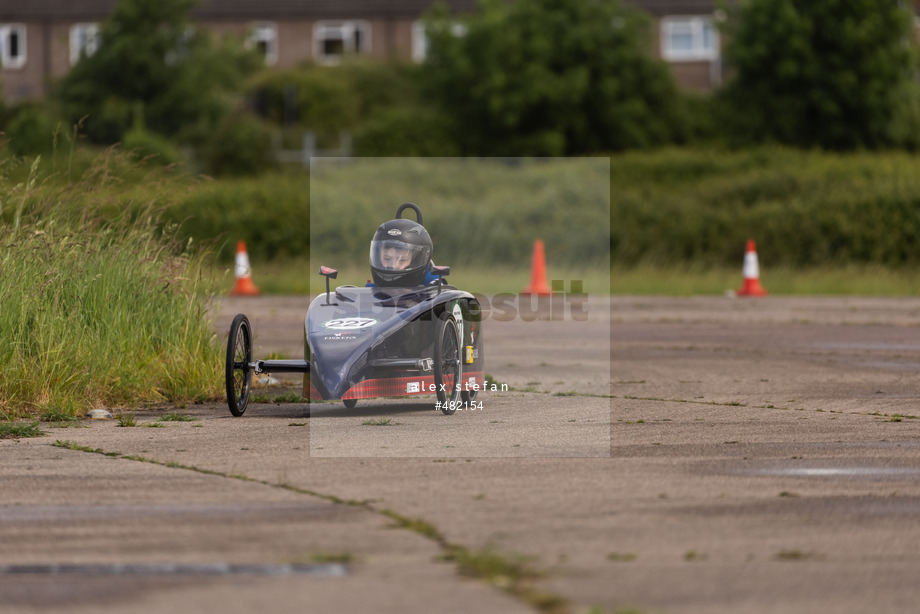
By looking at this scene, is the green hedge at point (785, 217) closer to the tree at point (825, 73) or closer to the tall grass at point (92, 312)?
the tree at point (825, 73)

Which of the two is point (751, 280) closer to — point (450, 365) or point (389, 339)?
point (450, 365)

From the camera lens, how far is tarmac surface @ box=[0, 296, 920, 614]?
5668 millimetres

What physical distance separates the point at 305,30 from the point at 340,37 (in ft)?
4.84

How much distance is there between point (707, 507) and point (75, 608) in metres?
3.04

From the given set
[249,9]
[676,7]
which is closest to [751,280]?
[676,7]

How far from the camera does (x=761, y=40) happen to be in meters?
45.1

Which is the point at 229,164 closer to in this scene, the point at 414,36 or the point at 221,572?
the point at 414,36

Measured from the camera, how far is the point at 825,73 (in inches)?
1783

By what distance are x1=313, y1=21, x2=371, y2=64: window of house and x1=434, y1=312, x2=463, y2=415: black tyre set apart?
2189 inches

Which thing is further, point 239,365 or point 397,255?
point 397,255

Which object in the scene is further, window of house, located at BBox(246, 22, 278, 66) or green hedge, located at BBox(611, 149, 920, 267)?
window of house, located at BBox(246, 22, 278, 66)

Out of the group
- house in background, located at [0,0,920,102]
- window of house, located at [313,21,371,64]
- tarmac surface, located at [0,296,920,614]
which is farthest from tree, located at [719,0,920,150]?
tarmac surface, located at [0,296,920,614]

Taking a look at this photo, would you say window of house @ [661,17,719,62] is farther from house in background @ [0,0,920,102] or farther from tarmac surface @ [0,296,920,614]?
tarmac surface @ [0,296,920,614]

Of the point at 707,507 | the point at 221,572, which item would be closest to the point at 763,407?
the point at 707,507
